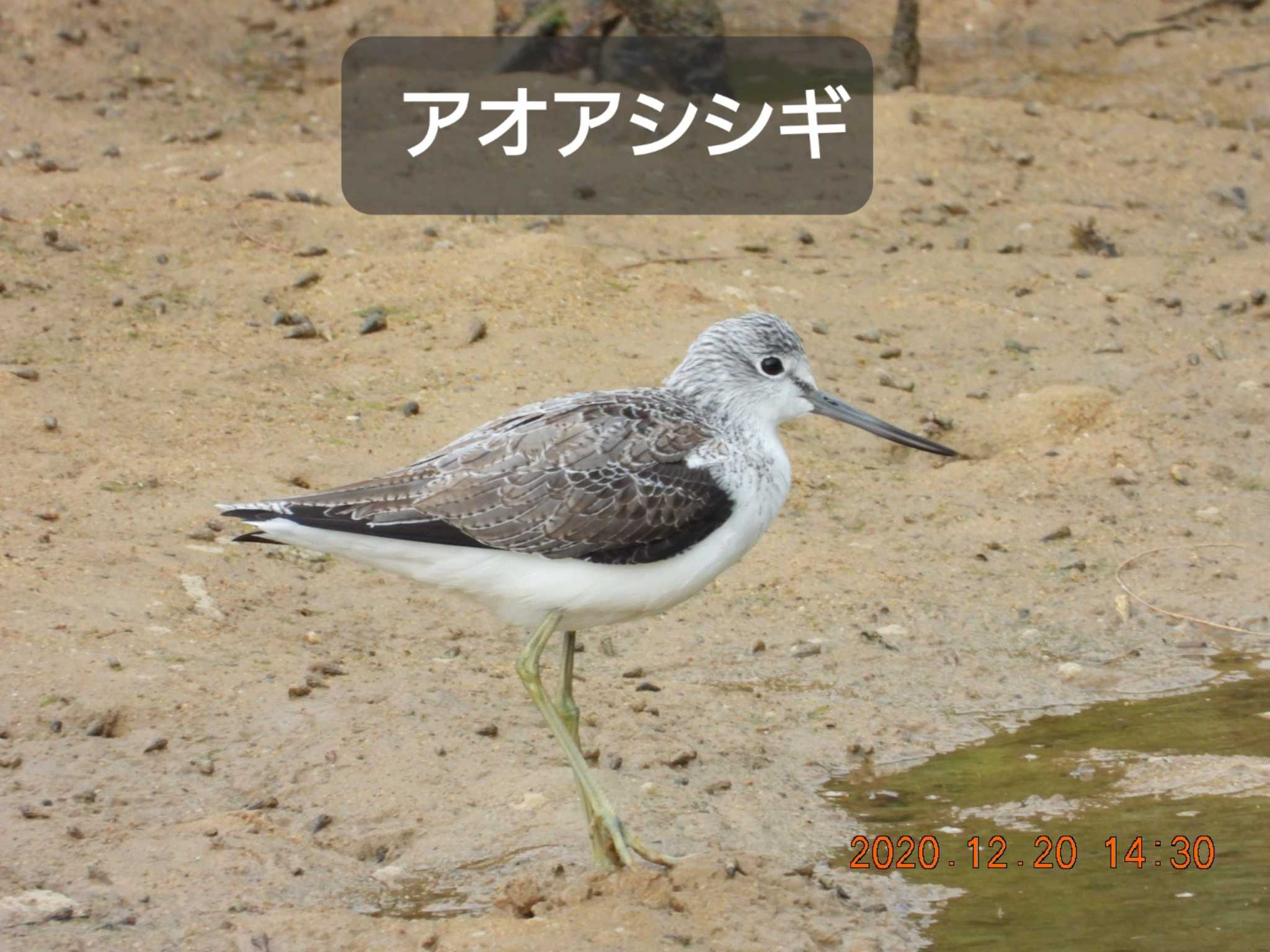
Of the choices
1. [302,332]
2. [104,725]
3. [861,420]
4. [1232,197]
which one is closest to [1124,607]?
[861,420]

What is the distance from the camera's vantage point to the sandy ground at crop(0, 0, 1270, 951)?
504 centimetres

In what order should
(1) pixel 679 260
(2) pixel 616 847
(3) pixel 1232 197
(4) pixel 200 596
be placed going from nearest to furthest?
(2) pixel 616 847
(4) pixel 200 596
(1) pixel 679 260
(3) pixel 1232 197

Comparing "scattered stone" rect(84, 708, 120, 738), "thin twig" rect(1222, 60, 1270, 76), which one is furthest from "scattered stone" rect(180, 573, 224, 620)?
"thin twig" rect(1222, 60, 1270, 76)

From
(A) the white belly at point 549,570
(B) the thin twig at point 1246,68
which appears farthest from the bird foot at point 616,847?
(B) the thin twig at point 1246,68

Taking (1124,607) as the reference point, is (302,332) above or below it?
above

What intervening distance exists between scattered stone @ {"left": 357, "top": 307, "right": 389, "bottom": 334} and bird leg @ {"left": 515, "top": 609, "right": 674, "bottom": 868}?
3977mm

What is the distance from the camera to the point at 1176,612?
707 centimetres

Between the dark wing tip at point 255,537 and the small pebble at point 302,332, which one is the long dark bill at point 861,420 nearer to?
the dark wing tip at point 255,537

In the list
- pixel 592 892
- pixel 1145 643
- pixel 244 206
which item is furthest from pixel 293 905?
pixel 244 206

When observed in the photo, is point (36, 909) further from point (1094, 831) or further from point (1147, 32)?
point (1147, 32)

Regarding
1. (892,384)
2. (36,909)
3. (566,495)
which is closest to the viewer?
(36,909)

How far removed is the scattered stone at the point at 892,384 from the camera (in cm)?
866

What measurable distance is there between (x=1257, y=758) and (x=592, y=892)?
2586 millimetres
